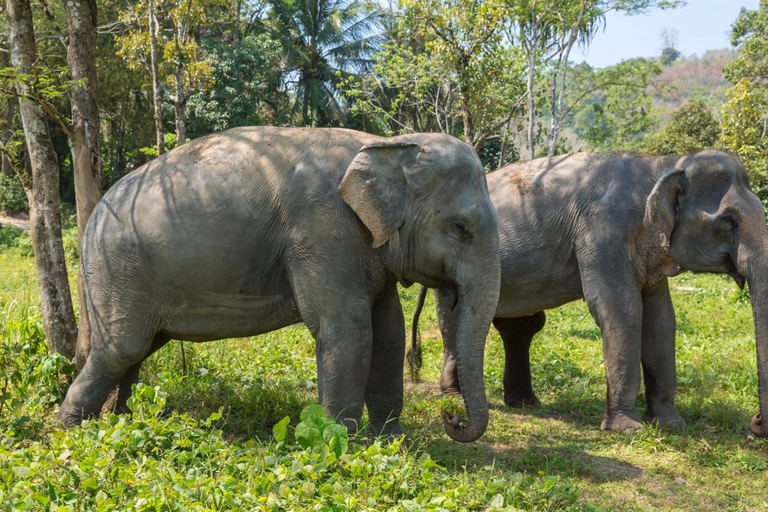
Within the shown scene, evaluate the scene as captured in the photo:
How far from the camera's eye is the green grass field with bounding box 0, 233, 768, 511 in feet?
10.4

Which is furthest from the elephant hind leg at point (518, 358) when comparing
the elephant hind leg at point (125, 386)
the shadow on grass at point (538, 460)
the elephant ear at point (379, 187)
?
the elephant hind leg at point (125, 386)

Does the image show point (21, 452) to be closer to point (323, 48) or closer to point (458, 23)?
point (458, 23)

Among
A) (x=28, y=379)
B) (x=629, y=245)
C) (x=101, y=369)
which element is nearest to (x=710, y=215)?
(x=629, y=245)

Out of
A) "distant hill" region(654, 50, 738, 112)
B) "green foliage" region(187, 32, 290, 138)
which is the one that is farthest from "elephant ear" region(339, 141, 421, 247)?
"distant hill" region(654, 50, 738, 112)

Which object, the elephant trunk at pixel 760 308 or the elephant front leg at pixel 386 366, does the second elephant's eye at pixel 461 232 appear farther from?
the elephant trunk at pixel 760 308

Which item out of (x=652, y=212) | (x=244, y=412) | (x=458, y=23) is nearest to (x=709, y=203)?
(x=652, y=212)

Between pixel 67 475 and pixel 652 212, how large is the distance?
13.3ft

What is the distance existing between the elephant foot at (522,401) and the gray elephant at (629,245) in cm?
80

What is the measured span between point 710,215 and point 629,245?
0.58 m

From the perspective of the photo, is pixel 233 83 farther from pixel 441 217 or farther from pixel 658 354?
pixel 441 217

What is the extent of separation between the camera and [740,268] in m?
4.79

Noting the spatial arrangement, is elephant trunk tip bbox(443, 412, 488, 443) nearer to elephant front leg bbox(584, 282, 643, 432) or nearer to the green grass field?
the green grass field

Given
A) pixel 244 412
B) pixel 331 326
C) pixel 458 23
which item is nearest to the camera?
pixel 331 326

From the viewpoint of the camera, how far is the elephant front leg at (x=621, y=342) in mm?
5230
